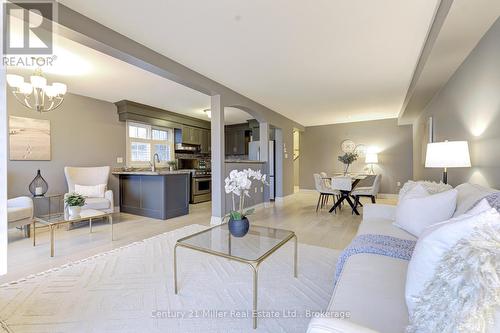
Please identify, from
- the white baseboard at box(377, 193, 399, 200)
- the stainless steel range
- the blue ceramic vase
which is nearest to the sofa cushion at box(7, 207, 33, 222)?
the blue ceramic vase

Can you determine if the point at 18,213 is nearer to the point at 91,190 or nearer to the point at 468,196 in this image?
the point at 91,190

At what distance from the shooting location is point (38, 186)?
382 centimetres

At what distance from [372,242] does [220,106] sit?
9.90 feet

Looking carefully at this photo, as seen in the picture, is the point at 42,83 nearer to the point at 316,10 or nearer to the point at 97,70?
the point at 97,70

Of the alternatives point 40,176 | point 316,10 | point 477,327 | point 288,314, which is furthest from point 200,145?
point 477,327

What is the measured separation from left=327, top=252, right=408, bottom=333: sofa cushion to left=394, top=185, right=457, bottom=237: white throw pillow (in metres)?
0.58

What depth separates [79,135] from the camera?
4477 millimetres

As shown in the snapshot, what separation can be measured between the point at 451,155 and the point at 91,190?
5071mm

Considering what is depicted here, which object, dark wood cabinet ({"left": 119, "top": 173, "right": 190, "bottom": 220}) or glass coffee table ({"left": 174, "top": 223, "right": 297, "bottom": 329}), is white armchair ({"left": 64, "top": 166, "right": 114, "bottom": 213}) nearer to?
dark wood cabinet ({"left": 119, "top": 173, "right": 190, "bottom": 220})

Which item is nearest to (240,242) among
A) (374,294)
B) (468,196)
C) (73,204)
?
(374,294)

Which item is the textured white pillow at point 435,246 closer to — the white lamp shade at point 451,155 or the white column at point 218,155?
the white lamp shade at point 451,155

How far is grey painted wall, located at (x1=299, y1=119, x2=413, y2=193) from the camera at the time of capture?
6.64 m

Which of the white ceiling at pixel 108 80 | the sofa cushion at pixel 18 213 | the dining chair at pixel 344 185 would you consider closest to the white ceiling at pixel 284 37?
the white ceiling at pixel 108 80

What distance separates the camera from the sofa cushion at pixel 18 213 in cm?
284
